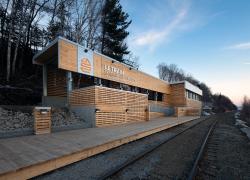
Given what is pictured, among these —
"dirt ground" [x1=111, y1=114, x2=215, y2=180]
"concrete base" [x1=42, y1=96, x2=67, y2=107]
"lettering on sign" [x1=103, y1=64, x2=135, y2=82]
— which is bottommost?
"dirt ground" [x1=111, y1=114, x2=215, y2=180]

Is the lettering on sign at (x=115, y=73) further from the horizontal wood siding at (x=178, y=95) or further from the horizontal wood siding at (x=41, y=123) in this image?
the horizontal wood siding at (x=178, y=95)

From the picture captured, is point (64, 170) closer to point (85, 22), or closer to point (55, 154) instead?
point (55, 154)

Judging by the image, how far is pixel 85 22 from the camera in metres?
21.6

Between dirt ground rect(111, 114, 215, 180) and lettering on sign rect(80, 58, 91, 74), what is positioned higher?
lettering on sign rect(80, 58, 91, 74)

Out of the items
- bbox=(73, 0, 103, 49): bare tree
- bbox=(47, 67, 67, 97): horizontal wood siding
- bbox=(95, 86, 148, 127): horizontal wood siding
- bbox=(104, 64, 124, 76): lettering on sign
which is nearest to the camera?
bbox=(95, 86, 148, 127): horizontal wood siding

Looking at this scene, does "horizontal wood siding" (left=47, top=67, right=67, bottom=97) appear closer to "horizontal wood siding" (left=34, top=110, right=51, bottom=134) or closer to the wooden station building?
the wooden station building

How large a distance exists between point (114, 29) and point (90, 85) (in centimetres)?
1265

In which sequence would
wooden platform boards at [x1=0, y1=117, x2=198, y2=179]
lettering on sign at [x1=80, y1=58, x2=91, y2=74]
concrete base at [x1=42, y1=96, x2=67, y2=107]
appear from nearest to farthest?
wooden platform boards at [x1=0, y1=117, x2=198, y2=179] → lettering on sign at [x1=80, y1=58, x2=91, y2=74] → concrete base at [x1=42, y1=96, x2=67, y2=107]

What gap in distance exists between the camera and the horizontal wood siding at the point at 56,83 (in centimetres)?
1423

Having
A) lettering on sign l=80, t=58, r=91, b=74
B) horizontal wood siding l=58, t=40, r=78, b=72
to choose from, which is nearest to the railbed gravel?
horizontal wood siding l=58, t=40, r=78, b=72

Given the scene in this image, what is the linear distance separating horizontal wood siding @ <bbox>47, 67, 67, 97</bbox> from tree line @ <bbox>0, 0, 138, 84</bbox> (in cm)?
405

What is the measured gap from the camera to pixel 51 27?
21.6 meters

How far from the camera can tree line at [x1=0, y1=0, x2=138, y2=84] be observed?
18.0 metres

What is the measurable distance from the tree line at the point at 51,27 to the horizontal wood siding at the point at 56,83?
4.05 m
